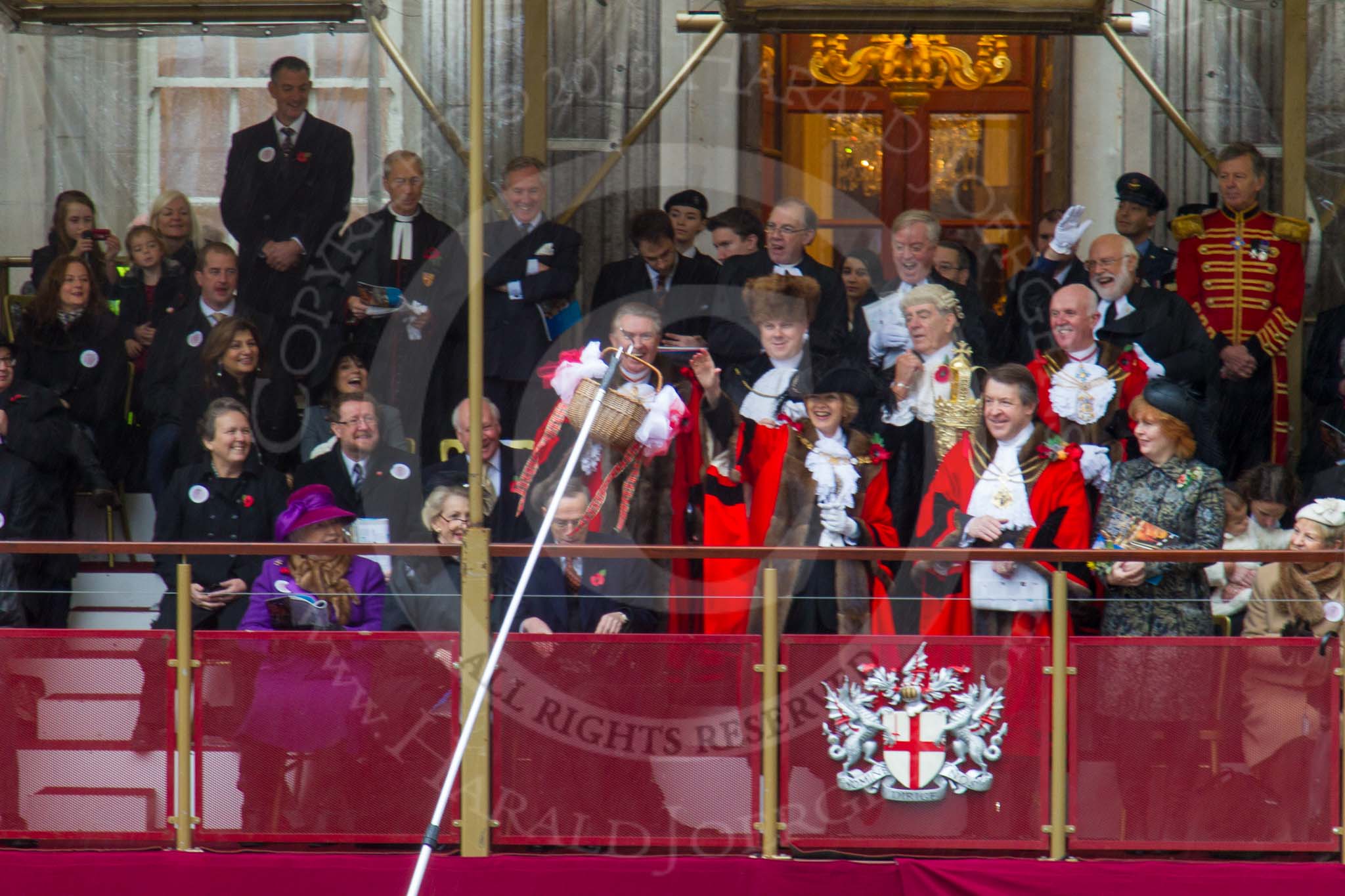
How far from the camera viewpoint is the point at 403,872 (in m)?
6.46

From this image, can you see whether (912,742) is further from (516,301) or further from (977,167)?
(977,167)

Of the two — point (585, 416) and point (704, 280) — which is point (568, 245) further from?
point (585, 416)

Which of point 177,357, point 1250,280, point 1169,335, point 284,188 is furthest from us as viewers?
point 284,188

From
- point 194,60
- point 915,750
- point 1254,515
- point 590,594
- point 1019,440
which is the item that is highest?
point 194,60

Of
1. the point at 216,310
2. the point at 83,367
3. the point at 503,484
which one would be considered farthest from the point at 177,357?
the point at 503,484

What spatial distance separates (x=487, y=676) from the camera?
6.28 metres

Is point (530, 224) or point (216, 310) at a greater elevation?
point (530, 224)

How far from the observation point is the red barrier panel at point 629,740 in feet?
21.0

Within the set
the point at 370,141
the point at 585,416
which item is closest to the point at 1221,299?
the point at 585,416

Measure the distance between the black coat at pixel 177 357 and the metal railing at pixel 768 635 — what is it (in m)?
2.16

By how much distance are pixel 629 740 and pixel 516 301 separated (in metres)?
2.76

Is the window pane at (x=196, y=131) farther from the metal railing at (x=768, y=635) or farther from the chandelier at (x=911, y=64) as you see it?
the metal railing at (x=768, y=635)

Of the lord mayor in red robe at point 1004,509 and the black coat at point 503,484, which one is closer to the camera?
the lord mayor in red robe at point 1004,509

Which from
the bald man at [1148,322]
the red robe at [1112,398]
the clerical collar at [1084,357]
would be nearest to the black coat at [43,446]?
the red robe at [1112,398]
